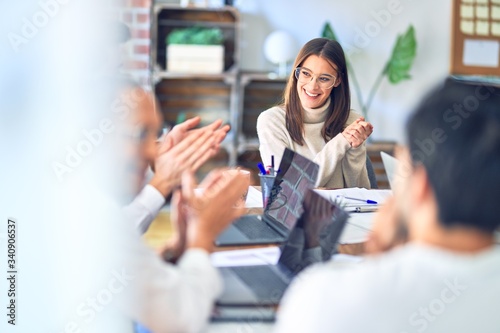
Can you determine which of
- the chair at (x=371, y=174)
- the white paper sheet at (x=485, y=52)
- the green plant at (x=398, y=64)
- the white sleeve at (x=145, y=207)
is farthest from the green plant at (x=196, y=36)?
the white sleeve at (x=145, y=207)

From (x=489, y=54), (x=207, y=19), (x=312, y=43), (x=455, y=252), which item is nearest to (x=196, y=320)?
(x=455, y=252)

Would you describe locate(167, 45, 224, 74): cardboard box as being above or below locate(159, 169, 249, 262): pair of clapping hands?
above

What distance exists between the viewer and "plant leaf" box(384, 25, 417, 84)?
1706 mm

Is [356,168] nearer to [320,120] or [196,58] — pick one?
[320,120]

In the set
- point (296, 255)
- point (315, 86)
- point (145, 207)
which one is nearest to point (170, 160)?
point (145, 207)

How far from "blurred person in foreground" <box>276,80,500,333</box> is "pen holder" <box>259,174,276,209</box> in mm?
353

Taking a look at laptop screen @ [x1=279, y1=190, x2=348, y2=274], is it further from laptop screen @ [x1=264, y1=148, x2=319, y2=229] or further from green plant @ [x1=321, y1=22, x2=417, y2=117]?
green plant @ [x1=321, y1=22, x2=417, y2=117]

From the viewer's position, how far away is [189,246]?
0.65 meters

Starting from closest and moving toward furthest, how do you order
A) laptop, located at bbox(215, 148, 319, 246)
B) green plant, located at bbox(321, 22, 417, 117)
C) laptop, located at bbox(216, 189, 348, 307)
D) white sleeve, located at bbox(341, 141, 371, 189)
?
laptop, located at bbox(216, 189, 348, 307)
laptop, located at bbox(215, 148, 319, 246)
white sleeve, located at bbox(341, 141, 371, 189)
green plant, located at bbox(321, 22, 417, 117)

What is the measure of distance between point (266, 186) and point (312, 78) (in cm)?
19

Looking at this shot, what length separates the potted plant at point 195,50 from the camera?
2.45 m

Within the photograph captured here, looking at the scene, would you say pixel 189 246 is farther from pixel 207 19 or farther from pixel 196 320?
pixel 207 19

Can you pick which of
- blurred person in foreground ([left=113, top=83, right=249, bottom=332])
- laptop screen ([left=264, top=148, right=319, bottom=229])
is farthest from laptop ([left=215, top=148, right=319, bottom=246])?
blurred person in foreground ([left=113, top=83, right=249, bottom=332])

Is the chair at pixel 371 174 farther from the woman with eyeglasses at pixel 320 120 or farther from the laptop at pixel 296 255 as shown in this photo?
the laptop at pixel 296 255
